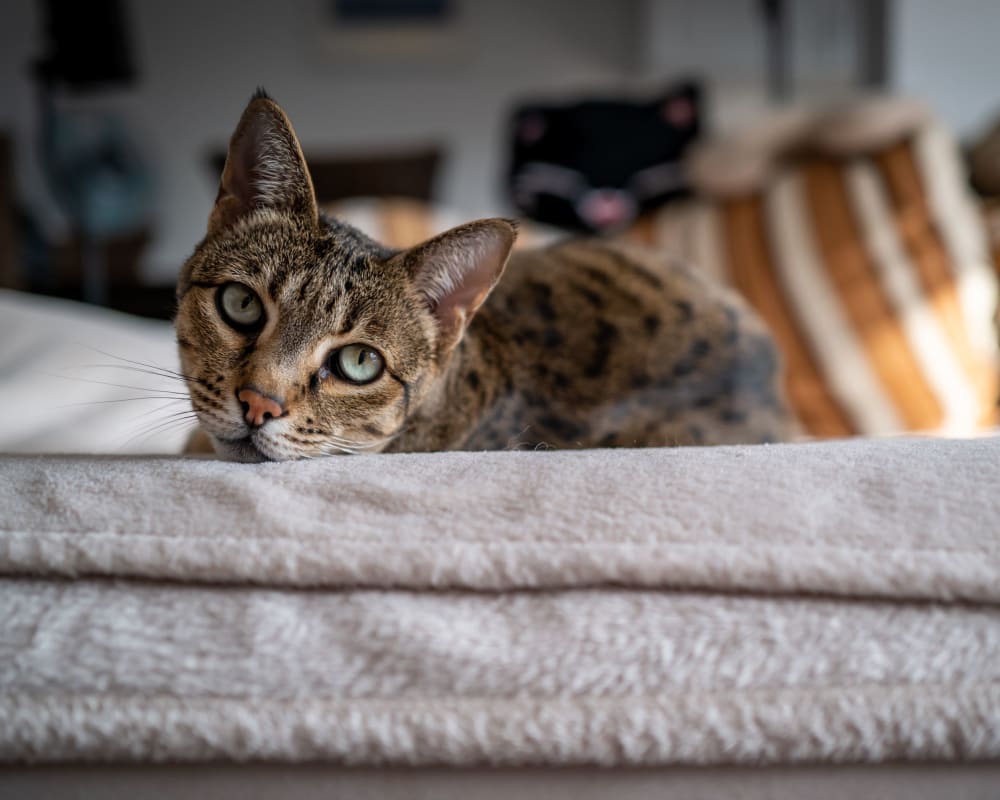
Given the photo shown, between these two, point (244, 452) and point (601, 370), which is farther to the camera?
point (601, 370)

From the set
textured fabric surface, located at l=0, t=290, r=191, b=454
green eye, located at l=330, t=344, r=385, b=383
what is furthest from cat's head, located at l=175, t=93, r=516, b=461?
textured fabric surface, located at l=0, t=290, r=191, b=454

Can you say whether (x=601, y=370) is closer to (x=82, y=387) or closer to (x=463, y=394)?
(x=463, y=394)

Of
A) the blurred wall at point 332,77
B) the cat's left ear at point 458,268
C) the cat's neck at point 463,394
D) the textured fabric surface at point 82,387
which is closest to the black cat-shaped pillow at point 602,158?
the blurred wall at point 332,77

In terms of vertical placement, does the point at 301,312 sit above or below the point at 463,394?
above

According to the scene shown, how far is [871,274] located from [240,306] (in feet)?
7.20

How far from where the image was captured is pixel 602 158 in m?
3.21

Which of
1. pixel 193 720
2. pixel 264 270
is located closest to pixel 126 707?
pixel 193 720

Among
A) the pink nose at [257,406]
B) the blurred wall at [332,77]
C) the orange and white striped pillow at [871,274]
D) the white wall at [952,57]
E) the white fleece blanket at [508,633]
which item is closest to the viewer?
the white fleece blanket at [508,633]

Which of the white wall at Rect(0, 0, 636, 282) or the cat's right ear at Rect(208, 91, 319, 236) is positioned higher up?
the white wall at Rect(0, 0, 636, 282)

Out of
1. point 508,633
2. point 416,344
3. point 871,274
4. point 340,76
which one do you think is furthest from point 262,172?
point 340,76

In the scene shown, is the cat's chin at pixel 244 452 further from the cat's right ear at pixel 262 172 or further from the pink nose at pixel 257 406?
the cat's right ear at pixel 262 172

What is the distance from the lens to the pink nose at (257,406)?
813 millimetres

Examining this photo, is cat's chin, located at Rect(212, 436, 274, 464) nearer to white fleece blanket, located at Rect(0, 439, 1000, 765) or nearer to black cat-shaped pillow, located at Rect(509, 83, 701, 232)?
white fleece blanket, located at Rect(0, 439, 1000, 765)

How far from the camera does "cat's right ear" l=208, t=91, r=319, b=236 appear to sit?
0.86 meters
